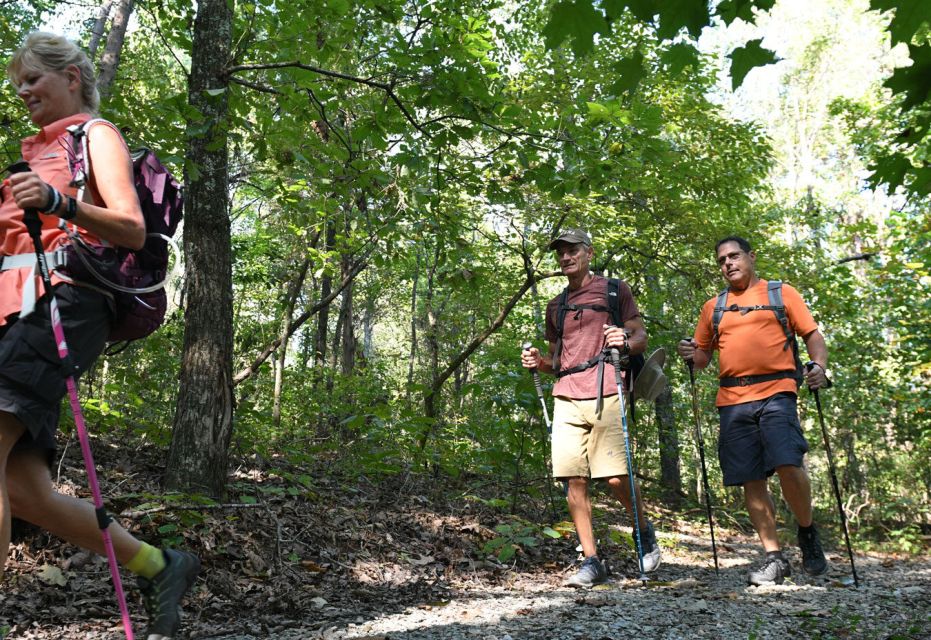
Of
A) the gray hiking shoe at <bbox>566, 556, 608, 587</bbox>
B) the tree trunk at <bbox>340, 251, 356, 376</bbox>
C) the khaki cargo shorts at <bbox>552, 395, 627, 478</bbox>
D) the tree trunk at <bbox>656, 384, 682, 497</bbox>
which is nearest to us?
the gray hiking shoe at <bbox>566, 556, 608, 587</bbox>

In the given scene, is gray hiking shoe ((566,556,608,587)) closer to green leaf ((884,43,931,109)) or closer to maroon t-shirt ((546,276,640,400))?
maroon t-shirt ((546,276,640,400))

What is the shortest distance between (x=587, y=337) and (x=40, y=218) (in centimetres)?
390

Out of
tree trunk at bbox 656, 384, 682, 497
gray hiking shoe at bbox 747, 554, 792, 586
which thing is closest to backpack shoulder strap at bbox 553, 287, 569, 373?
gray hiking shoe at bbox 747, 554, 792, 586

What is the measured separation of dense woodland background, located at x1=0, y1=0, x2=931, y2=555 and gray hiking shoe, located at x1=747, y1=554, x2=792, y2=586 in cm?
186

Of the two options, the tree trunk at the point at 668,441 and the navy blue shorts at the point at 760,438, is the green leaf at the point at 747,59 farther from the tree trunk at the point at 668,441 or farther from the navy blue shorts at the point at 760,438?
the tree trunk at the point at 668,441

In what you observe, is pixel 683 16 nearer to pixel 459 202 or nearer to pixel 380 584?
pixel 380 584

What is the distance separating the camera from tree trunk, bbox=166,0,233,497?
17.7 feet

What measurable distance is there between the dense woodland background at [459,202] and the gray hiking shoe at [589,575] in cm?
75

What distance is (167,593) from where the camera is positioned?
8.79 ft

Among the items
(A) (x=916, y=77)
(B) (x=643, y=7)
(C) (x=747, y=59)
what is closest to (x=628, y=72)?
(B) (x=643, y=7)

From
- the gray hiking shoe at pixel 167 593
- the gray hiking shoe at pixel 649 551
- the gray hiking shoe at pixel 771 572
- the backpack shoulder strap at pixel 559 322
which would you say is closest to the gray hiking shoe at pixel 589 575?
the gray hiking shoe at pixel 649 551

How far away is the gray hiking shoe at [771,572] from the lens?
16.8ft

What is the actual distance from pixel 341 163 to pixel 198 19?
1814 mm

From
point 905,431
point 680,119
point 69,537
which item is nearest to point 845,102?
point 680,119
